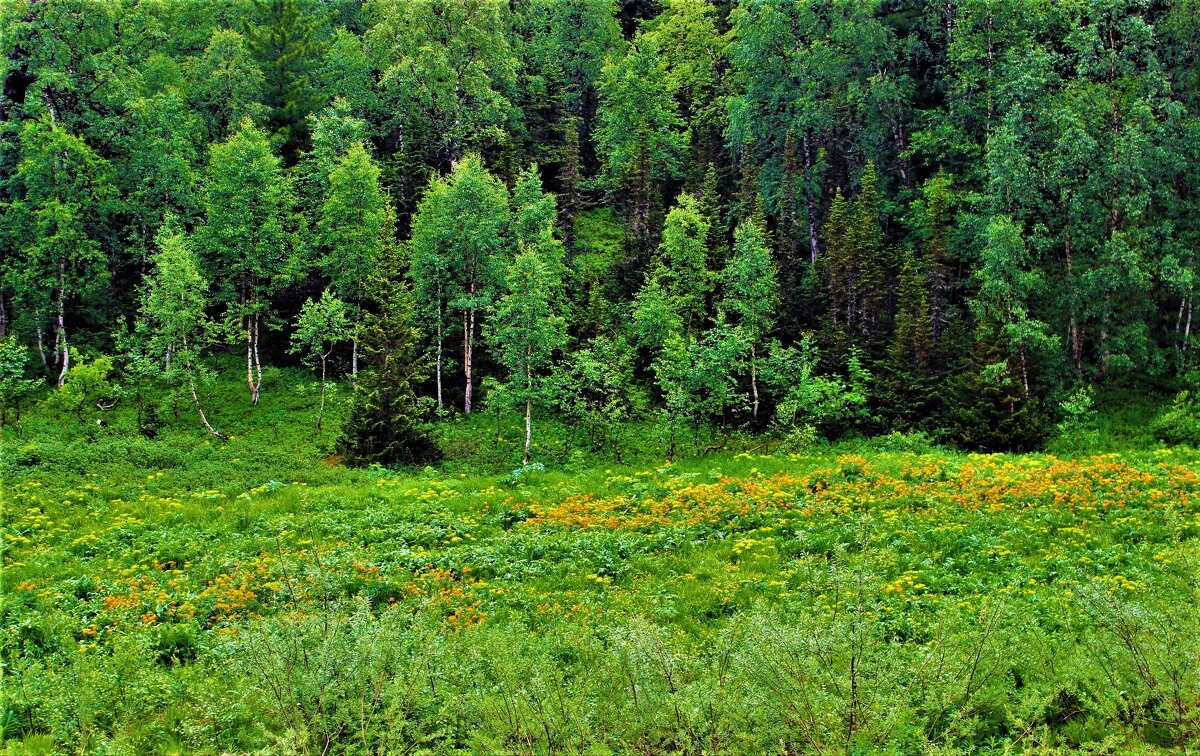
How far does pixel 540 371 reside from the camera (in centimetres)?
3516

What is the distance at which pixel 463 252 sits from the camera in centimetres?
3500

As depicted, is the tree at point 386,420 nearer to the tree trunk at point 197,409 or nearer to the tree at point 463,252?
the tree at point 463,252

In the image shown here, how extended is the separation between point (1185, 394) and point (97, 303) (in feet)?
162

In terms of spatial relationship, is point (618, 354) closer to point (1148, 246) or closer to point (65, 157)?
point (1148, 246)

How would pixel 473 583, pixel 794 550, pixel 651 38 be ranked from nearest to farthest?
pixel 473 583 → pixel 794 550 → pixel 651 38

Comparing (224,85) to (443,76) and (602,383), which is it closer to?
(443,76)

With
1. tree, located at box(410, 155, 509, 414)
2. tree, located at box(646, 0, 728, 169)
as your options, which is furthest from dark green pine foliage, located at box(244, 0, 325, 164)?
tree, located at box(646, 0, 728, 169)

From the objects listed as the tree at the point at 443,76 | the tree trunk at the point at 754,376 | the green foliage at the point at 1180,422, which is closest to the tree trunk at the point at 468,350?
the tree at the point at 443,76

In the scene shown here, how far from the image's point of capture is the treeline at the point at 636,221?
91.4 ft

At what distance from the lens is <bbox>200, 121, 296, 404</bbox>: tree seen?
115ft

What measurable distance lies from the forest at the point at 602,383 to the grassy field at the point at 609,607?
7 centimetres

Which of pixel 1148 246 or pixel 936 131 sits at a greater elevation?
pixel 936 131

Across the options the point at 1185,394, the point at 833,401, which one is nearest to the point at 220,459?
the point at 833,401

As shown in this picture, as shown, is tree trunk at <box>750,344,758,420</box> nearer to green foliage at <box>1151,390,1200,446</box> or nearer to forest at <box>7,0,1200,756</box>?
forest at <box>7,0,1200,756</box>
